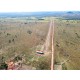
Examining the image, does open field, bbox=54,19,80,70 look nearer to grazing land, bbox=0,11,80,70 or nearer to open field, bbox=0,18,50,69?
grazing land, bbox=0,11,80,70

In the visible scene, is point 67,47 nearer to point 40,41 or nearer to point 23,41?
point 40,41

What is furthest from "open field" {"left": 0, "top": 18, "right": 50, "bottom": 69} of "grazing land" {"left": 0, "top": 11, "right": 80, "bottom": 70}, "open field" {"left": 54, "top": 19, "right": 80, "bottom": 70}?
"open field" {"left": 54, "top": 19, "right": 80, "bottom": 70}

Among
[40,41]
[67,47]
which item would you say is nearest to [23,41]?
[40,41]

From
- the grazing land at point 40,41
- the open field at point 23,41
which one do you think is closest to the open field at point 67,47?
the grazing land at point 40,41
